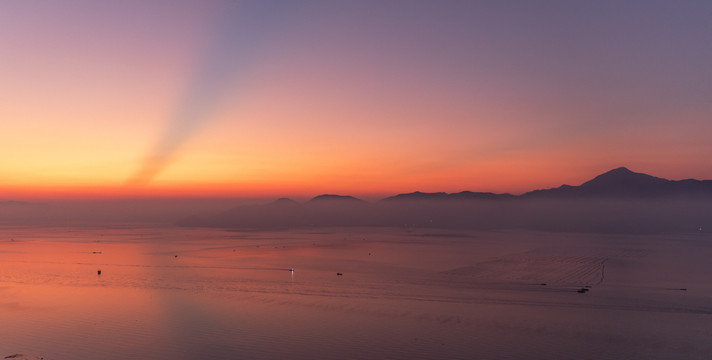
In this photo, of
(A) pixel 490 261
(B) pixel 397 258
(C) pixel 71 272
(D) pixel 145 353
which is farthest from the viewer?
(B) pixel 397 258

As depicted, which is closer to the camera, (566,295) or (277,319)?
(277,319)

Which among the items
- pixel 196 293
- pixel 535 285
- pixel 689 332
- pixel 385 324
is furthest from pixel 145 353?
pixel 535 285

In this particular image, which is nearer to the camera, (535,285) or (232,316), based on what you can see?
(232,316)

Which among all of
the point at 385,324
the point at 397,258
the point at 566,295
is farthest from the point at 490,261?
the point at 385,324

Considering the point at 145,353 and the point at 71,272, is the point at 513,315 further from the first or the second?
the point at 71,272

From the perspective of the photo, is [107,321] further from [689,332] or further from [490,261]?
[490,261]

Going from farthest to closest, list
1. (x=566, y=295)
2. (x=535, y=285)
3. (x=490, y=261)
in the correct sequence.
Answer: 1. (x=490, y=261)
2. (x=535, y=285)
3. (x=566, y=295)
